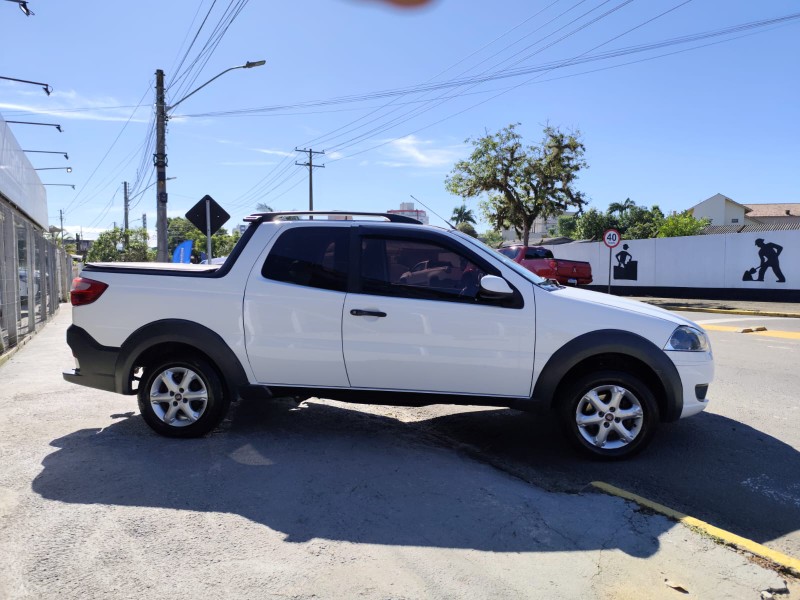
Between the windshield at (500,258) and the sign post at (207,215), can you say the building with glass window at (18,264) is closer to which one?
the sign post at (207,215)

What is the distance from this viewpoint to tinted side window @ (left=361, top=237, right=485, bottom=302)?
4.64m

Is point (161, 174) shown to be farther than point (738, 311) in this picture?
Yes

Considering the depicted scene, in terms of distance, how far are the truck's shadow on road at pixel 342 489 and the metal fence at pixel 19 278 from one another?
5.96 metres

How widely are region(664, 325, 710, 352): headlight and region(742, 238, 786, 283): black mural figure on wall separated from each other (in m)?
19.5

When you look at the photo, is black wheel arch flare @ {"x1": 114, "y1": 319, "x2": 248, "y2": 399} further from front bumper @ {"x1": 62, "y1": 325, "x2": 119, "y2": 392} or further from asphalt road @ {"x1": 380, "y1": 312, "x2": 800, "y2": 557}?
asphalt road @ {"x1": 380, "y1": 312, "x2": 800, "y2": 557}

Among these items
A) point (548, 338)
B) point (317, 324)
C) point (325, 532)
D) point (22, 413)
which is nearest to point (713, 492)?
point (548, 338)

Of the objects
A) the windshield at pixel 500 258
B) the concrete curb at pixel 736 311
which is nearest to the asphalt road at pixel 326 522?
the windshield at pixel 500 258

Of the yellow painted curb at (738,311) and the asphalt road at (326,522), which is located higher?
the yellow painted curb at (738,311)

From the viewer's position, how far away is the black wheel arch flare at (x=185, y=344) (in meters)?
4.76

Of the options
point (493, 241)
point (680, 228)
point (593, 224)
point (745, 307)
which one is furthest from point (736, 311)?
point (493, 241)

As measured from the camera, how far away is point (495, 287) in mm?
4457

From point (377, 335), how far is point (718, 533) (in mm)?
2478

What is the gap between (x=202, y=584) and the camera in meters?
2.82

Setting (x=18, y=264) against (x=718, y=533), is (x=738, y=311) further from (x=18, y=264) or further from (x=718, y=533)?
(x=18, y=264)
